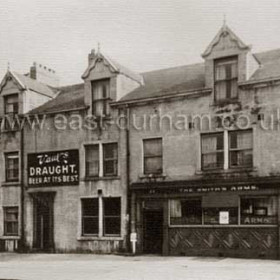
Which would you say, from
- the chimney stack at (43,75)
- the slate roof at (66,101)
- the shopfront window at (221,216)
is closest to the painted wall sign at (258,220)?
the shopfront window at (221,216)

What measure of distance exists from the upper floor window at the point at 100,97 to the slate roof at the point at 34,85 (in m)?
4.17

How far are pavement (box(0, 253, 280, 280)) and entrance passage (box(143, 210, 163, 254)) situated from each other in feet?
3.08

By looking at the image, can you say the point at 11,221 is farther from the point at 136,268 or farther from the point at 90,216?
the point at 136,268

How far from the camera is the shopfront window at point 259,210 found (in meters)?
21.6

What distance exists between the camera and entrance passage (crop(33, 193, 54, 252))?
27188 millimetres

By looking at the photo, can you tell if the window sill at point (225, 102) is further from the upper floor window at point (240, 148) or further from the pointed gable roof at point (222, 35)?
the pointed gable roof at point (222, 35)

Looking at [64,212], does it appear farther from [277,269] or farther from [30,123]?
[277,269]

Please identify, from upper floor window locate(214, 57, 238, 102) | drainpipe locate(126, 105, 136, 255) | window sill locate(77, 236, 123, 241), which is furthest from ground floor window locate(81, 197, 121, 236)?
upper floor window locate(214, 57, 238, 102)

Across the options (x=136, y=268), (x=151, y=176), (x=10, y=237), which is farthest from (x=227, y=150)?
(x=10, y=237)

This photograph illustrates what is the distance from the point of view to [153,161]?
2470cm

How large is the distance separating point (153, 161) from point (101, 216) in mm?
3647

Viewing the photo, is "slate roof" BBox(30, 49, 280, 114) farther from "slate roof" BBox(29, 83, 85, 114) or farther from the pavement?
the pavement

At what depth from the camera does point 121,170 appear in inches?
998

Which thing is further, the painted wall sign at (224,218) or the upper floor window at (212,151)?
the upper floor window at (212,151)
